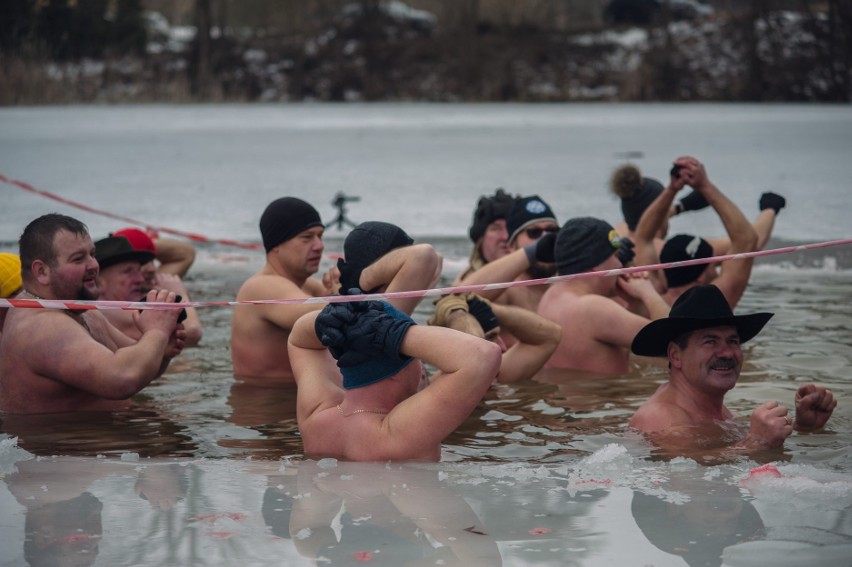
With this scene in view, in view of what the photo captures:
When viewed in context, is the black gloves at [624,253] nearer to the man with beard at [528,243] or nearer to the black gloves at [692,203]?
the man with beard at [528,243]

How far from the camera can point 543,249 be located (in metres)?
6.95

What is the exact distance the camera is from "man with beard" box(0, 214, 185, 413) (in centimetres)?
565

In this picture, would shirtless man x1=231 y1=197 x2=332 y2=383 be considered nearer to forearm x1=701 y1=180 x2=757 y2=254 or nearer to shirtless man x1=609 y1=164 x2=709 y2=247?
forearm x1=701 y1=180 x2=757 y2=254

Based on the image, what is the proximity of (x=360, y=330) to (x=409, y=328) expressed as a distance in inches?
6.9

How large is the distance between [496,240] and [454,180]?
37.0 ft

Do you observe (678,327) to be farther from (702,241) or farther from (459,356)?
(702,241)

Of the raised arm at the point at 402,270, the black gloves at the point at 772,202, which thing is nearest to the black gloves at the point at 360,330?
the raised arm at the point at 402,270

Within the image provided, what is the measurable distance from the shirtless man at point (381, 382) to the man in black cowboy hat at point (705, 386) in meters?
1.03

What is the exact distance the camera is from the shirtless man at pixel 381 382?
4.48m

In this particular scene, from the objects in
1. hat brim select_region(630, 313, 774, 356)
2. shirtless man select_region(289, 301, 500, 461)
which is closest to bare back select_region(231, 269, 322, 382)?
shirtless man select_region(289, 301, 500, 461)

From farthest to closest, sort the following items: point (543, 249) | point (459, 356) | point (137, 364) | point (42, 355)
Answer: point (543, 249), point (42, 355), point (137, 364), point (459, 356)

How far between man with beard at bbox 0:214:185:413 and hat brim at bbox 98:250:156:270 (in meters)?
→ 1.21

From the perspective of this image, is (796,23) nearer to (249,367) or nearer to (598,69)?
(598,69)

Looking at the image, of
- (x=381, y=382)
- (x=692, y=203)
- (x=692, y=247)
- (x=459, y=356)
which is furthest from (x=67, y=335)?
(x=692, y=203)
